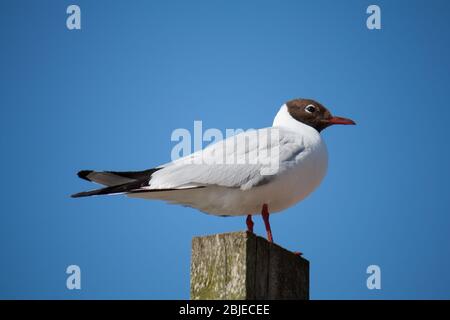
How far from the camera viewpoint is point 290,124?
745 cm

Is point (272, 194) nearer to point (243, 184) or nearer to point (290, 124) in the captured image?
point (243, 184)

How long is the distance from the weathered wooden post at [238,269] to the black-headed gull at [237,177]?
5.98 feet

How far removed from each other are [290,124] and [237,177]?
1.45m

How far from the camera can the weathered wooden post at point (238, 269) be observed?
4.09 meters

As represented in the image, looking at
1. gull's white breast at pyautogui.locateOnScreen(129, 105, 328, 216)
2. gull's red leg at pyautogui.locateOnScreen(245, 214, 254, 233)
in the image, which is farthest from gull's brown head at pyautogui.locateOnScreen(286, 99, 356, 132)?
gull's red leg at pyautogui.locateOnScreen(245, 214, 254, 233)

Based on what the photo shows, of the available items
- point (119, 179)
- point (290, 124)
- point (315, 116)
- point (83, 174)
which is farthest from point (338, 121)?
point (83, 174)

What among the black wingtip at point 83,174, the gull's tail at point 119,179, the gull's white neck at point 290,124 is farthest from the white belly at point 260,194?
the gull's white neck at point 290,124

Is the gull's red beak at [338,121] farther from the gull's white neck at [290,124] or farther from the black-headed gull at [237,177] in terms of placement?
the black-headed gull at [237,177]

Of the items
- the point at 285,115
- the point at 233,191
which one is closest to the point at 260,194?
the point at 233,191

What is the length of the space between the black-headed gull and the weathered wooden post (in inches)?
71.8

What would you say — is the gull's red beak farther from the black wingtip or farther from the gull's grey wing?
the black wingtip

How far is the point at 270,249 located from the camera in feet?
14.3

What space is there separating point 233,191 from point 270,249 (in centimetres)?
194
